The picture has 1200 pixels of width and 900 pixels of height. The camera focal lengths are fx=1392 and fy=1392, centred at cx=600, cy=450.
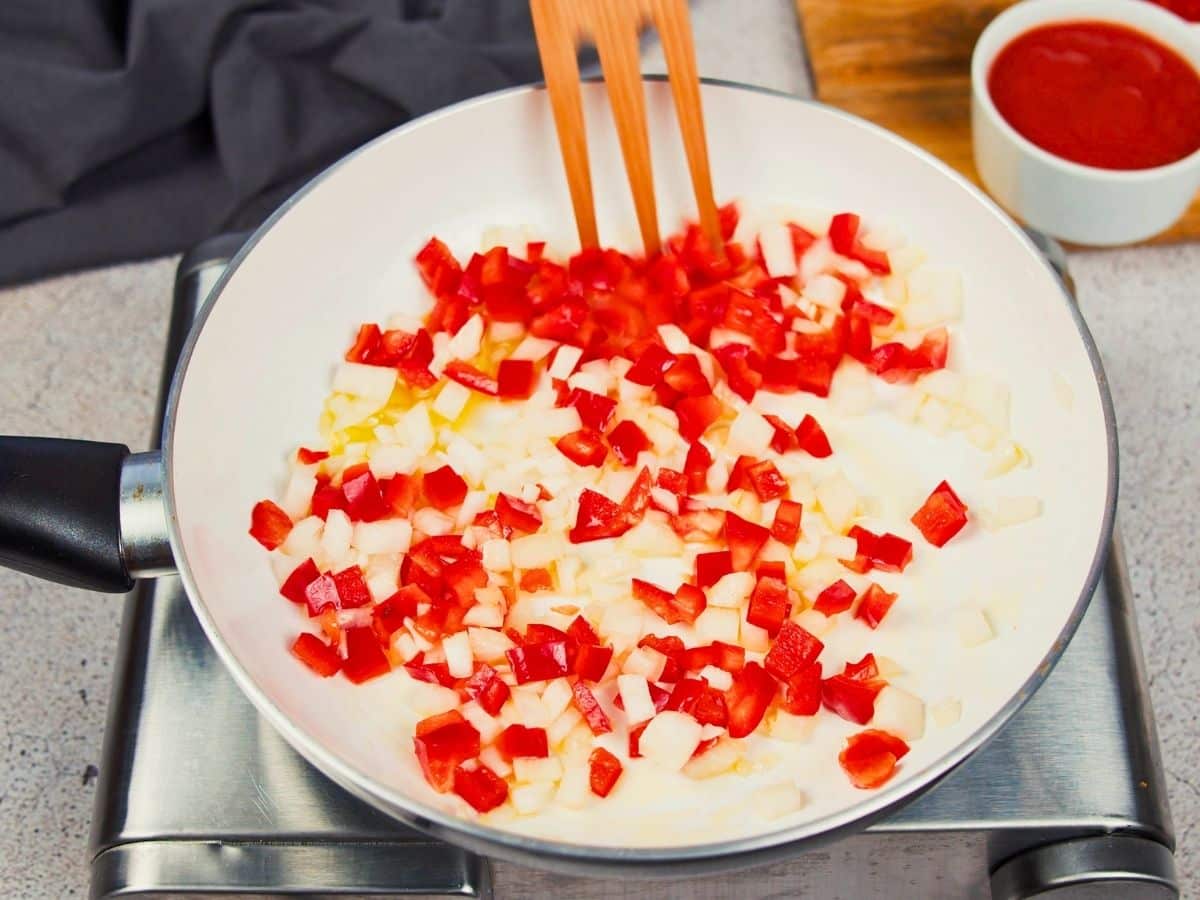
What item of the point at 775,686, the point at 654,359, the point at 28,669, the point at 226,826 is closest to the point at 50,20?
the point at 28,669

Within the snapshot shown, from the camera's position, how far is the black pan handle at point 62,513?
89 centimetres

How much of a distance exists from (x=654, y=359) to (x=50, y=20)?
0.75 m

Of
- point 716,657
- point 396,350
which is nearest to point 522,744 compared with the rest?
point 716,657

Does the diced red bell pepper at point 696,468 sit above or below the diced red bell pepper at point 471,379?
below

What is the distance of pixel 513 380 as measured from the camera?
107 cm

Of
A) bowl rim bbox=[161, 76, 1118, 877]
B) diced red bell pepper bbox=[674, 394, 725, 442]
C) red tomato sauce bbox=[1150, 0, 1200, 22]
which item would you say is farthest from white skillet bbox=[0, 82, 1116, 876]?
red tomato sauce bbox=[1150, 0, 1200, 22]

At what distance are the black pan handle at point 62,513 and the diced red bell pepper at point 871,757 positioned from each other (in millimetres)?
482

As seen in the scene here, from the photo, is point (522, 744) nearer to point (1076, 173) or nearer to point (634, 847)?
point (634, 847)

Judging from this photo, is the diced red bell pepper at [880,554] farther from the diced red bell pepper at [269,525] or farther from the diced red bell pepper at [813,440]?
the diced red bell pepper at [269,525]

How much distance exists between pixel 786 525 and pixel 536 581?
180mm

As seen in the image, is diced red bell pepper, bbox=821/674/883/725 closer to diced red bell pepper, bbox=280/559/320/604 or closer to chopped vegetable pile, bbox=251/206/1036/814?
chopped vegetable pile, bbox=251/206/1036/814

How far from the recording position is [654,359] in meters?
1.06

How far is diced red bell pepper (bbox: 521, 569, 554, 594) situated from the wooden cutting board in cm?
69

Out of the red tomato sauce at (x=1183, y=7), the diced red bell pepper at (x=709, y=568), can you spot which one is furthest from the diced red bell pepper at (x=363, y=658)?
the red tomato sauce at (x=1183, y=7)
